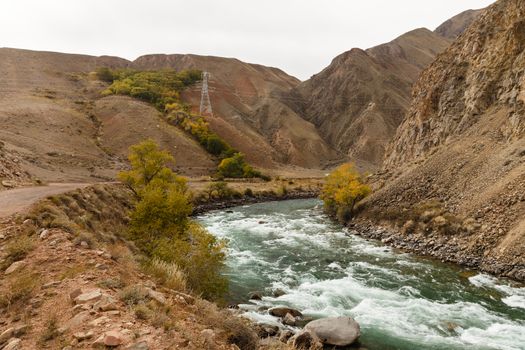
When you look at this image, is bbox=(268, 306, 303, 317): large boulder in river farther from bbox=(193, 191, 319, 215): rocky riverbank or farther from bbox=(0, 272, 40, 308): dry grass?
bbox=(193, 191, 319, 215): rocky riverbank

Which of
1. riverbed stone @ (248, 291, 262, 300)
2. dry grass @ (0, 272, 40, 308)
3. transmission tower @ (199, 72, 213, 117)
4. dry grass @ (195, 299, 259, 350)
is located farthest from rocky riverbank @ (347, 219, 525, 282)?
transmission tower @ (199, 72, 213, 117)

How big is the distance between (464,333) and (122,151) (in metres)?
71.6

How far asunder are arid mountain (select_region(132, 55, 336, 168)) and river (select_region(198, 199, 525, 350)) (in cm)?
6710

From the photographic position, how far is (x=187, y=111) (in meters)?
106

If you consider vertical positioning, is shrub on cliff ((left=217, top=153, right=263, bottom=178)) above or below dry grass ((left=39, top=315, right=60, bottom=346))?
below

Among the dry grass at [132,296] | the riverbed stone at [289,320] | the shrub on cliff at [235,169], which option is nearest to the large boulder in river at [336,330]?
the riverbed stone at [289,320]

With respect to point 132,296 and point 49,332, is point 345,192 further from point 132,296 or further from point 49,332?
point 49,332

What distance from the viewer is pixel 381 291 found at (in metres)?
20.5

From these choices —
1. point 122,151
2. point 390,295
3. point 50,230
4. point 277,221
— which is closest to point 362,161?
point 122,151

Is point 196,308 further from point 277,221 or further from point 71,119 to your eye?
point 71,119

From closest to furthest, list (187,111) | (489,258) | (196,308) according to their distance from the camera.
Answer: (196,308) → (489,258) → (187,111)

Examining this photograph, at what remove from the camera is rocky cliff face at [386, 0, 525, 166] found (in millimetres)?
36906

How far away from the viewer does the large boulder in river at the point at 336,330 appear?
14.1 metres

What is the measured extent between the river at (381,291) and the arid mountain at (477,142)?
11.6ft
